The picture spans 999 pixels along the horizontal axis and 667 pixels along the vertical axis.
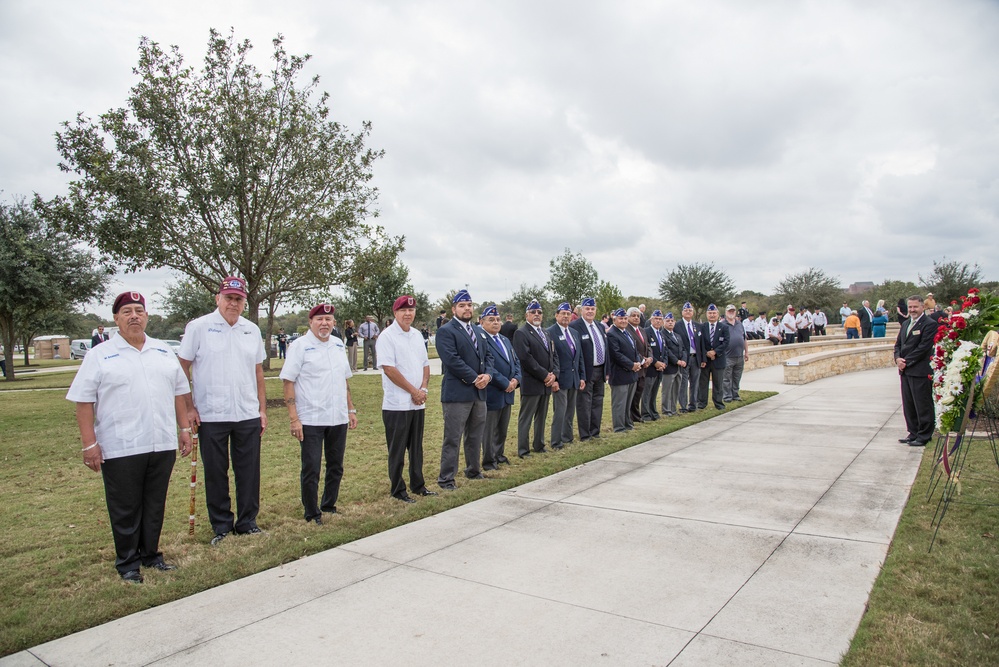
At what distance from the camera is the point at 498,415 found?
789 centimetres

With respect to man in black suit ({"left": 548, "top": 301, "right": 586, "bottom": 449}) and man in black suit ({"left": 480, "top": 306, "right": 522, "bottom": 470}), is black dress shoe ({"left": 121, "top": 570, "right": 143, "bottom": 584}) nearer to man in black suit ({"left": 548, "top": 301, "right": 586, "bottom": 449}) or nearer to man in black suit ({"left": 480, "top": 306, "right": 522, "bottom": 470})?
man in black suit ({"left": 480, "top": 306, "right": 522, "bottom": 470})

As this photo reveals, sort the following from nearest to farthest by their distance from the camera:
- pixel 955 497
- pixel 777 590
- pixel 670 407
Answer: pixel 777 590, pixel 955 497, pixel 670 407

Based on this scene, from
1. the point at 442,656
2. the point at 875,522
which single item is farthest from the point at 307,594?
the point at 875,522

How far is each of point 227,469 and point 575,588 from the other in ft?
10.0

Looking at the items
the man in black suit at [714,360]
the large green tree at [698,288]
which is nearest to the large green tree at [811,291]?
the large green tree at [698,288]

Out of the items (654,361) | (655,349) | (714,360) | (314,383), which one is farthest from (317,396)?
(714,360)

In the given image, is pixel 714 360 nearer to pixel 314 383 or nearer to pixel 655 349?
pixel 655 349

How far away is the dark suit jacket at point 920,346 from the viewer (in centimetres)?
872

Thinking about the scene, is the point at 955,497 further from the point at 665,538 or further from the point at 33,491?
the point at 33,491

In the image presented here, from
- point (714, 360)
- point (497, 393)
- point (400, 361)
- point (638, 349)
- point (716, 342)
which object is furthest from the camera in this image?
point (714, 360)

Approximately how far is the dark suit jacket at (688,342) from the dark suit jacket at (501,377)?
527 centimetres

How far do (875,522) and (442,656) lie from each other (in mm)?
4041

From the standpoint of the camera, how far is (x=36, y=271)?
24.2 m

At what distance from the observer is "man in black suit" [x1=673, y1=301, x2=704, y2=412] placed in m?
12.4
